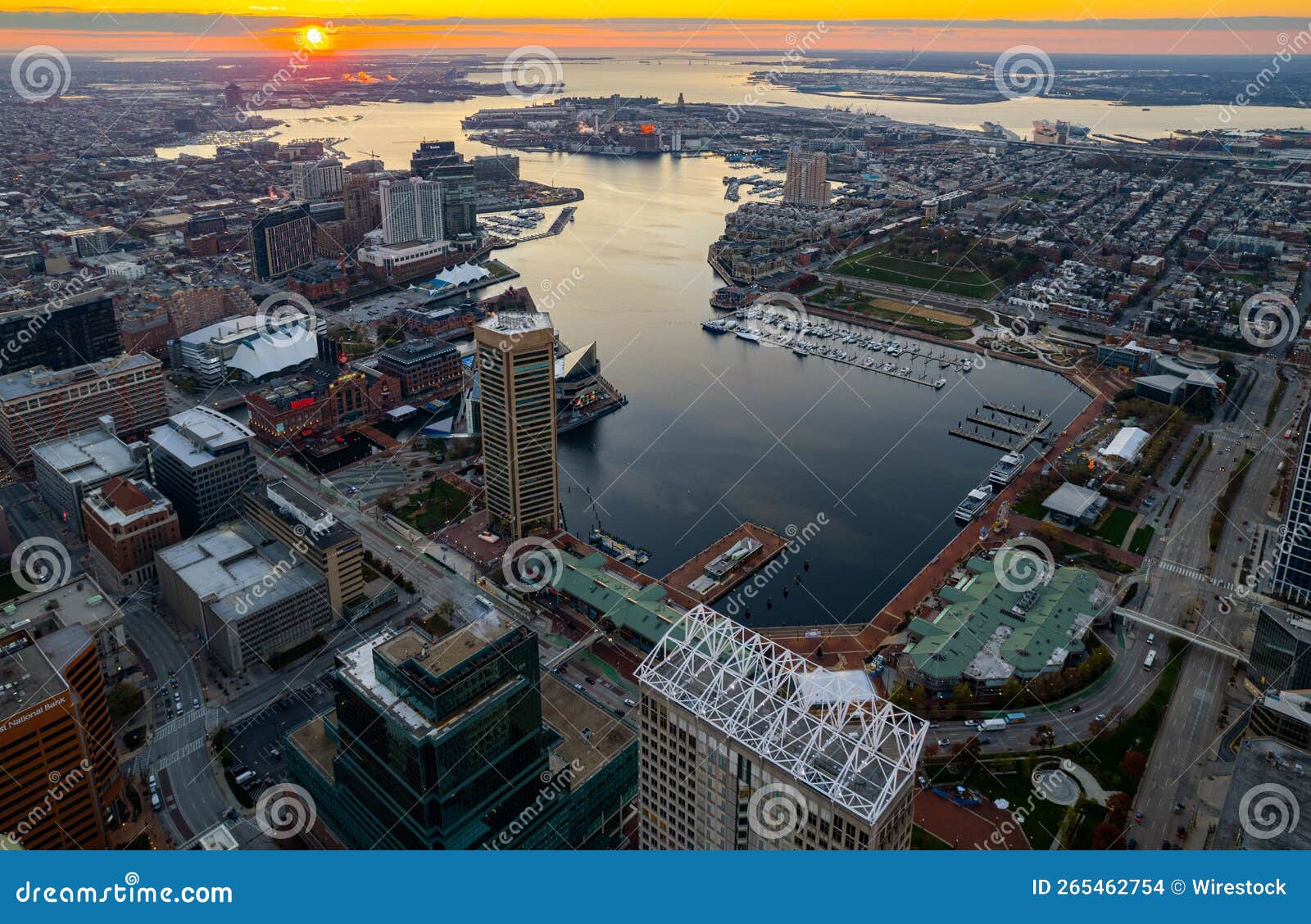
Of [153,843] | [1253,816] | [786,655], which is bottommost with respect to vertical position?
[153,843]

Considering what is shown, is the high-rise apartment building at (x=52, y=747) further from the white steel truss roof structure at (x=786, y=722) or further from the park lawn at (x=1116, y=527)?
the park lawn at (x=1116, y=527)

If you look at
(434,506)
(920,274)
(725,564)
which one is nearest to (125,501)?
(434,506)

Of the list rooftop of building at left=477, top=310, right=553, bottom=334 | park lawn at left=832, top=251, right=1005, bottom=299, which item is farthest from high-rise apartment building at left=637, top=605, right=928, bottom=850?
park lawn at left=832, top=251, right=1005, bottom=299

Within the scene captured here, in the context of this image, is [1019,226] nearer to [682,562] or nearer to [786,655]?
[682,562]

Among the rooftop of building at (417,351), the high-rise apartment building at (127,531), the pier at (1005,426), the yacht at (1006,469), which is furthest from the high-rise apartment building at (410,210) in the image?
the yacht at (1006,469)

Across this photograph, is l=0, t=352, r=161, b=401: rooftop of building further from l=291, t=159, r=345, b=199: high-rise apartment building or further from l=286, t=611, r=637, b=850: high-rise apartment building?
l=291, t=159, r=345, b=199: high-rise apartment building

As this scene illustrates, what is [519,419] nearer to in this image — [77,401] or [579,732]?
[579,732]

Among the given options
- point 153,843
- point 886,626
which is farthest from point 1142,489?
point 153,843
